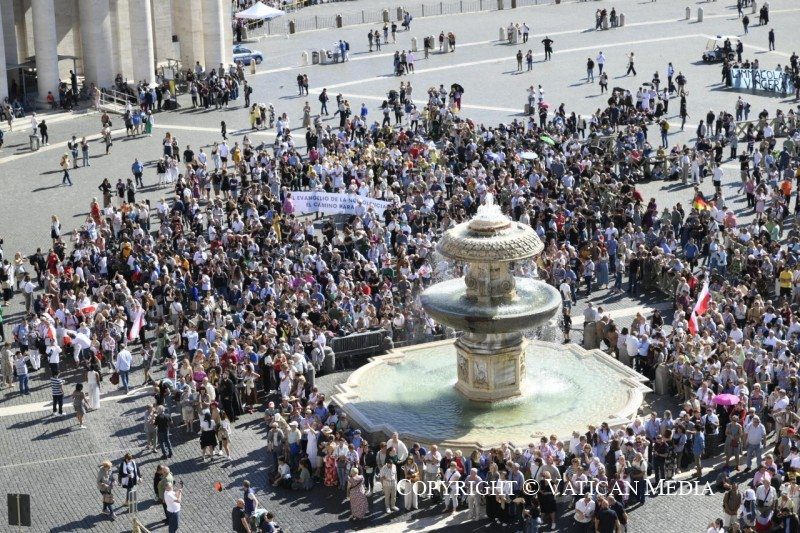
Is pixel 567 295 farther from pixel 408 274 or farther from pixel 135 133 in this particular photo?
pixel 135 133

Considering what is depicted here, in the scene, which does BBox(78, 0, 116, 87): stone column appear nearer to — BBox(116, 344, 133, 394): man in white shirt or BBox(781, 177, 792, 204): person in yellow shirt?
BBox(781, 177, 792, 204): person in yellow shirt

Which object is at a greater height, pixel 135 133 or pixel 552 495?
pixel 135 133

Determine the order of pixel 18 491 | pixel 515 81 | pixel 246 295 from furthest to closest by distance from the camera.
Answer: pixel 515 81 < pixel 246 295 < pixel 18 491

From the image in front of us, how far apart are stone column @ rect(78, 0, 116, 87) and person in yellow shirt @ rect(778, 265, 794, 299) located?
38058 mm

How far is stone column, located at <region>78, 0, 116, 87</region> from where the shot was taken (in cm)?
7056

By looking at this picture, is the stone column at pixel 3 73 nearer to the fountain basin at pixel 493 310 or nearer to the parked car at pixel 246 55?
the parked car at pixel 246 55

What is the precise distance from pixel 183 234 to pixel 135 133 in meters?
16.4

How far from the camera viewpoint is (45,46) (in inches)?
2707

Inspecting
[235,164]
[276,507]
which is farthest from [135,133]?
[276,507]

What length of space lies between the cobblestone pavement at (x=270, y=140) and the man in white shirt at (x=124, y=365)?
424 millimetres

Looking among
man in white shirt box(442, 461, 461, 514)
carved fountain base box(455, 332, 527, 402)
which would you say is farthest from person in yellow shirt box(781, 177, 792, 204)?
man in white shirt box(442, 461, 461, 514)

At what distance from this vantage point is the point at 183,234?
50.7 metres

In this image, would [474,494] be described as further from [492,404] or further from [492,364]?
[492,364]

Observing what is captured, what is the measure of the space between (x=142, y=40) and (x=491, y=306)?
3930cm
